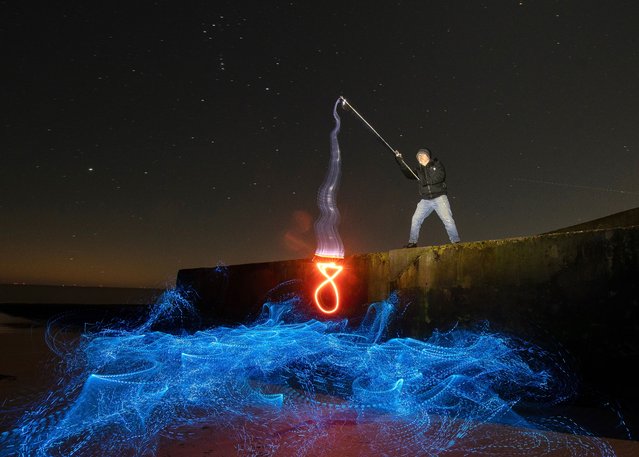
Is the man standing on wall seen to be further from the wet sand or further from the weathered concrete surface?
the wet sand

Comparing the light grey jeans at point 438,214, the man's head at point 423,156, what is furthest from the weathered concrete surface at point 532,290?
the man's head at point 423,156

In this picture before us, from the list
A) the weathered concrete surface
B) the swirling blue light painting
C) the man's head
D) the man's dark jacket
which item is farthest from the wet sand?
the man's head

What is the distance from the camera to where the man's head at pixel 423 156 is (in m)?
7.07

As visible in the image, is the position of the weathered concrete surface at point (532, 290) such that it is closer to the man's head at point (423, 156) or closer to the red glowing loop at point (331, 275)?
the red glowing loop at point (331, 275)

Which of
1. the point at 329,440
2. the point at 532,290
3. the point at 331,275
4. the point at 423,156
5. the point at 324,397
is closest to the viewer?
the point at 329,440

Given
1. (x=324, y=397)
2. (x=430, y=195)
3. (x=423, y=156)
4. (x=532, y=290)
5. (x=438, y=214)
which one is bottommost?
(x=324, y=397)

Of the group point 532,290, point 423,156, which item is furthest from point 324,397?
point 423,156

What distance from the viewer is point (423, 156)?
279 inches

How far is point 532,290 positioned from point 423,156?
341 centimetres

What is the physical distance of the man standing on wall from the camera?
21.9ft

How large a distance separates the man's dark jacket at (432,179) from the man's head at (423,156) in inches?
2.9

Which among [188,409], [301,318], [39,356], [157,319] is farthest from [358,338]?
[157,319]

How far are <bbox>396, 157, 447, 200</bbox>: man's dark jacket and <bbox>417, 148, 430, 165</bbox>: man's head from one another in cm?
7

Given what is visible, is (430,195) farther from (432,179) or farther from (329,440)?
(329,440)
